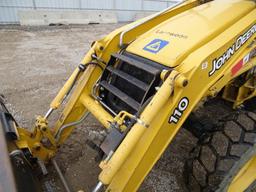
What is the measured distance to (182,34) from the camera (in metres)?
2.22

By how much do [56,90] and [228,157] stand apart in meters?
3.61

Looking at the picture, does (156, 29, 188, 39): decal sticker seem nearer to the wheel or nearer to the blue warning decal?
the blue warning decal

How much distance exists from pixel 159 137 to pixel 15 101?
336 centimetres

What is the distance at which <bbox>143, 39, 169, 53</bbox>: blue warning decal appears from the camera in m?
2.20

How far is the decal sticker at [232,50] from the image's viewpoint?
191 cm

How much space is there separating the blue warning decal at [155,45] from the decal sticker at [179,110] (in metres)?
0.57

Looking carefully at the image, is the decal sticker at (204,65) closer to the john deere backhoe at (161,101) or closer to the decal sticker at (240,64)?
the john deere backhoe at (161,101)

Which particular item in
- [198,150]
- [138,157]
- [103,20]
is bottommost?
[103,20]

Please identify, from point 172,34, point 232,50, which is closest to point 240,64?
point 232,50

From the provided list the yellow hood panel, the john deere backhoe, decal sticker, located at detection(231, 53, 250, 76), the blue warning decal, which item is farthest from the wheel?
the blue warning decal

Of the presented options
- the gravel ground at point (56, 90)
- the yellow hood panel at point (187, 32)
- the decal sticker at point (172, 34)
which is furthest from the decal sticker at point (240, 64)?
the gravel ground at point (56, 90)

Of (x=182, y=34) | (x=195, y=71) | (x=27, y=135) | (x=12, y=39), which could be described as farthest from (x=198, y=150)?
(x=12, y=39)

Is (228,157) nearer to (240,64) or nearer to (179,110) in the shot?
(179,110)

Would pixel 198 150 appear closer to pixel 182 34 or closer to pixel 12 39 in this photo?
pixel 182 34
